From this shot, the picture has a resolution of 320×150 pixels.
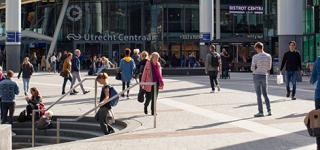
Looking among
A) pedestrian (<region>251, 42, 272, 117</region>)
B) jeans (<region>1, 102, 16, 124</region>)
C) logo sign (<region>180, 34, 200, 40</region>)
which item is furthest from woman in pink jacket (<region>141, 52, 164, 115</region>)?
logo sign (<region>180, 34, 200, 40</region>)

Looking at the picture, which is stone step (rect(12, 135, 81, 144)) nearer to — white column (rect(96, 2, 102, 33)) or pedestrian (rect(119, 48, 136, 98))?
pedestrian (rect(119, 48, 136, 98))

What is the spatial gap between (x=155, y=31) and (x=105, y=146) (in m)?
50.8

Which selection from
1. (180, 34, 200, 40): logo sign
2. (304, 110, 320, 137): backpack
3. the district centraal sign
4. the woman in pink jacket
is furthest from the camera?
(180, 34, 200, 40): logo sign

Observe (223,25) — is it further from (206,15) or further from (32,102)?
(32,102)

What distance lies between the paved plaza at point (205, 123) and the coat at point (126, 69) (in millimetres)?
729

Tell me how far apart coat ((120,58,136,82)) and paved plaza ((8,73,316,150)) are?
73 centimetres

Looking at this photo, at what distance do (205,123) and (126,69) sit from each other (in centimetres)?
746

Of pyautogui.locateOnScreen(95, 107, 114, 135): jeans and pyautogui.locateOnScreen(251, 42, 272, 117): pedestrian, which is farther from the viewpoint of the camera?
pyautogui.locateOnScreen(251, 42, 272, 117): pedestrian

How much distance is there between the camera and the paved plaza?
10516mm

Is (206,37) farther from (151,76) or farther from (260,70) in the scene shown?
(260,70)

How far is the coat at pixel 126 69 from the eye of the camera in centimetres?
2042

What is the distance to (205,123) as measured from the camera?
13570 millimetres

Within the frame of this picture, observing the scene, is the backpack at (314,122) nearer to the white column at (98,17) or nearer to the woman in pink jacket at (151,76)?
the woman in pink jacket at (151,76)

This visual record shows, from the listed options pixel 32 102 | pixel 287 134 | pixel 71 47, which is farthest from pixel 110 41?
pixel 287 134
